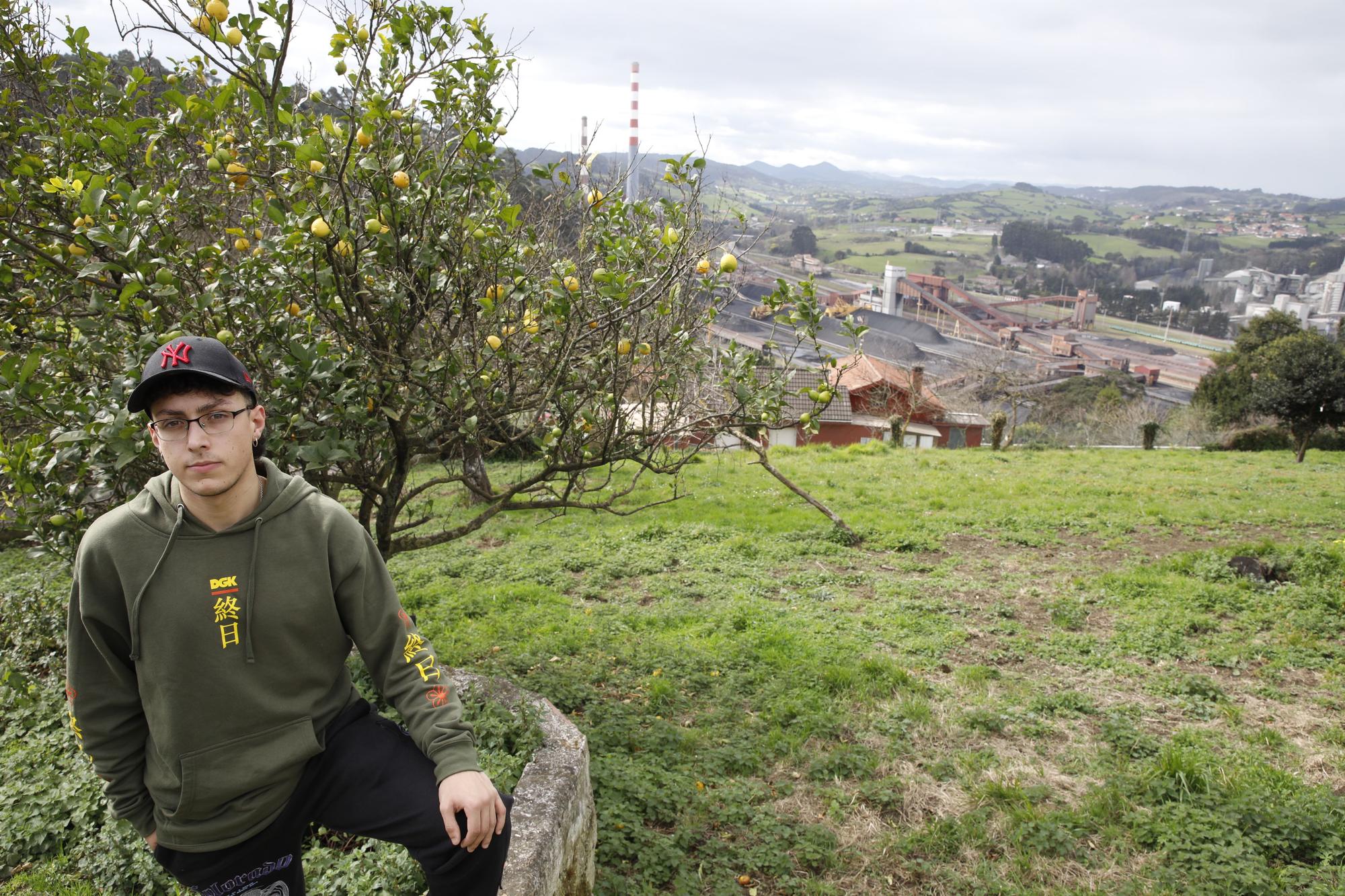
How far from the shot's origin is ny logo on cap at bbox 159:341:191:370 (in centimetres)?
187

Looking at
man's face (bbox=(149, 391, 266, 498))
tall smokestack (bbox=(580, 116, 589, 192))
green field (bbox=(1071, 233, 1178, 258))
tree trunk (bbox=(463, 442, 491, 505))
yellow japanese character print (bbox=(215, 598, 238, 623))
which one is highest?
green field (bbox=(1071, 233, 1178, 258))

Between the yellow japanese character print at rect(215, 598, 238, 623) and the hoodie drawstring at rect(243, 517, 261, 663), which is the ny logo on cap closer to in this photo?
the hoodie drawstring at rect(243, 517, 261, 663)

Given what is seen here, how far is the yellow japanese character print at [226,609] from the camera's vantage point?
1.93 meters

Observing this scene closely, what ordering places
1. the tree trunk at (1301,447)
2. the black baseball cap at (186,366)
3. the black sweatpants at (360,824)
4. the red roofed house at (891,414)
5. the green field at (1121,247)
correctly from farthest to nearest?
the green field at (1121,247) → the red roofed house at (891,414) → the tree trunk at (1301,447) → the black sweatpants at (360,824) → the black baseball cap at (186,366)

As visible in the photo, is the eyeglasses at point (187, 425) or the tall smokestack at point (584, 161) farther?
the tall smokestack at point (584, 161)

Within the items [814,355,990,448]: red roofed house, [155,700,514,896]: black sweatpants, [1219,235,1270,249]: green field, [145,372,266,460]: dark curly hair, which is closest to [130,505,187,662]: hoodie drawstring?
[145,372,266,460]: dark curly hair

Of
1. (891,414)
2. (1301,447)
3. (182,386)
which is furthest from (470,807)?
(891,414)

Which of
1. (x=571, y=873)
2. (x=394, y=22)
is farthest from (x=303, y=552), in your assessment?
(x=394, y=22)

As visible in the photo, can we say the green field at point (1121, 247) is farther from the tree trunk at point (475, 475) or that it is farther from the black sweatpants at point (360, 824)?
the black sweatpants at point (360, 824)

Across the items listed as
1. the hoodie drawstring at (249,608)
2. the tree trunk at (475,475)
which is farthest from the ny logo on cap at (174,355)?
the tree trunk at (475,475)

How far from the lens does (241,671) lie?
1.96 meters

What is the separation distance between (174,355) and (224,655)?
2.51ft

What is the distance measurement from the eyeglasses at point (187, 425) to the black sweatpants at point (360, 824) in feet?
2.87

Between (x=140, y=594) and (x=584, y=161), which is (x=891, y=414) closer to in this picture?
(x=584, y=161)
